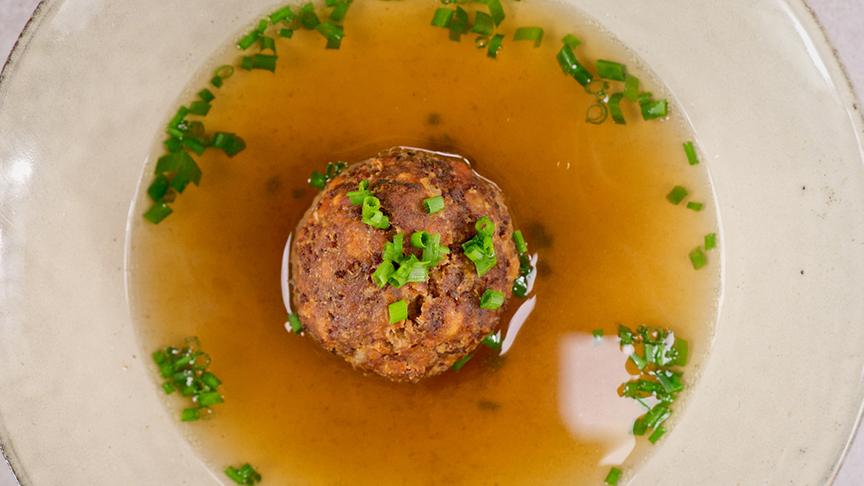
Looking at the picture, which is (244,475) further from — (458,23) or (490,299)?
(458,23)

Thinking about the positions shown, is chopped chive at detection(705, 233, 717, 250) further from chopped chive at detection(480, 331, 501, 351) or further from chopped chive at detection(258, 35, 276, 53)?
chopped chive at detection(258, 35, 276, 53)

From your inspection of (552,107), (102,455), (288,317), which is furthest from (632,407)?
(102,455)

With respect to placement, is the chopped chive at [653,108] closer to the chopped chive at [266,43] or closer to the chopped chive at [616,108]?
the chopped chive at [616,108]

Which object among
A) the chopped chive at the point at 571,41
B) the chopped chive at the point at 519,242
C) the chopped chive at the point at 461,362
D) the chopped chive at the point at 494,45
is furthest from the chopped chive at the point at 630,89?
the chopped chive at the point at 461,362

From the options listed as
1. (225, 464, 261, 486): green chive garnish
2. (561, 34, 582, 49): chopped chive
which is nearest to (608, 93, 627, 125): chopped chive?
(561, 34, 582, 49): chopped chive

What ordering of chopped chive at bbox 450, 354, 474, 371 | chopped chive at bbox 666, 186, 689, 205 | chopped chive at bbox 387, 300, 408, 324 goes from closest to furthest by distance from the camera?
chopped chive at bbox 387, 300, 408, 324
chopped chive at bbox 450, 354, 474, 371
chopped chive at bbox 666, 186, 689, 205

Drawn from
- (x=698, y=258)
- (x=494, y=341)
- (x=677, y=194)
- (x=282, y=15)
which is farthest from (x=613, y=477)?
(x=282, y=15)
